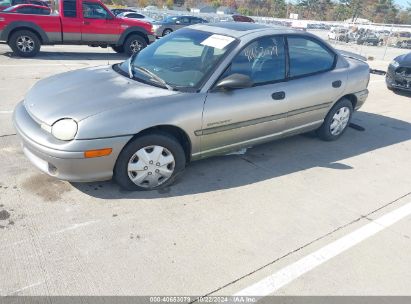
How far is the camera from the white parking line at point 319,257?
256cm

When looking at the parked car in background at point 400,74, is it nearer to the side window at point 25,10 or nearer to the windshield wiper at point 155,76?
the windshield wiper at point 155,76

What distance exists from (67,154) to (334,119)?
3.78m

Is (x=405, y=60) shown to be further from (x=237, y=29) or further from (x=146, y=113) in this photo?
(x=146, y=113)

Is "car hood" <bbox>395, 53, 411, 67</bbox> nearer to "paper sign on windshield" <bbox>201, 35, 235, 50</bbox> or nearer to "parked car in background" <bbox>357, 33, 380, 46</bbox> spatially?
"paper sign on windshield" <bbox>201, 35, 235, 50</bbox>

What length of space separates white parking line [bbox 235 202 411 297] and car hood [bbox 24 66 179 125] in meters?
1.91

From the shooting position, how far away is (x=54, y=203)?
328 cm

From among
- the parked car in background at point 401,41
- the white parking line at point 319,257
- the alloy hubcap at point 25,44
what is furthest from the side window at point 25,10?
the parked car in background at point 401,41

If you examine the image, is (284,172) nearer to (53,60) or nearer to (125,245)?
(125,245)

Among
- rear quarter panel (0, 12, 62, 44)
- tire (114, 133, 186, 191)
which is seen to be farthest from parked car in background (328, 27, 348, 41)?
tire (114, 133, 186, 191)

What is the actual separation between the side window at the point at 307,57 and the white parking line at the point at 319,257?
6.48ft

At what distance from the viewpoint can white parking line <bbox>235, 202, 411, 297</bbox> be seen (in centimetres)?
256

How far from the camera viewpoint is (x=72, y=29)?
10719 millimetres

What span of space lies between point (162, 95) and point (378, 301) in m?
2.47

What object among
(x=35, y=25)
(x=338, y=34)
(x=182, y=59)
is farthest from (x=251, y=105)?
(x=338, y=34)
